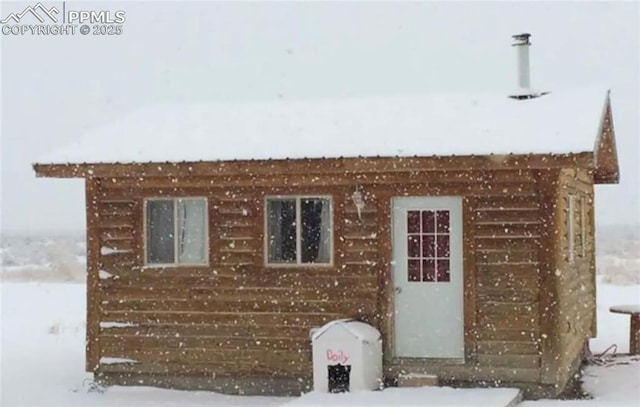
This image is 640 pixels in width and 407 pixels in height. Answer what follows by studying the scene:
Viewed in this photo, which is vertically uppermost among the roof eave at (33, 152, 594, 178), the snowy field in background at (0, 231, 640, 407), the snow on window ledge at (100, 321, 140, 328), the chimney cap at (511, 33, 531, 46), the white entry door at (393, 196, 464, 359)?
the chimney cap at (511, 33, 531, 46)

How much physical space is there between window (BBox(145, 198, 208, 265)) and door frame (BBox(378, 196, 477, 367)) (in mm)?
2335

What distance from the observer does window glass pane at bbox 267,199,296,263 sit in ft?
43.3

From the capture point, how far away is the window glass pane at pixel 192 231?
13414 millimetres

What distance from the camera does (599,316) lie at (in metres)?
23.6

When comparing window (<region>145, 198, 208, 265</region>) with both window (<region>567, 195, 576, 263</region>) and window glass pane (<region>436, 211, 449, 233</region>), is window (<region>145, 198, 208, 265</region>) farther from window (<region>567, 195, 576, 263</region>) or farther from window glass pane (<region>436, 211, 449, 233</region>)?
window (<region>567, 195, 576, 263</region>)

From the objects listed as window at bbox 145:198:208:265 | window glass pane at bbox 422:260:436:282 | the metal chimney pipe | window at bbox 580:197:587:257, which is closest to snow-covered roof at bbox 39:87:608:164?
the metal chimney pipe

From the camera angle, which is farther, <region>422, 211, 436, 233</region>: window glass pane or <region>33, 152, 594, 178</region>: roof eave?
<region>422, 211, 436, 233</region>: window glass pane

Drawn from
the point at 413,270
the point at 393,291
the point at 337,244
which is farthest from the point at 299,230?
the point at 413,270

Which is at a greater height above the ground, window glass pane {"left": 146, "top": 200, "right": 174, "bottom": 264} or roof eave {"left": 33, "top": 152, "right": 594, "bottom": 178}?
roof eave {"left": 33, "top": 152, "right": 594, "bottom": 178}

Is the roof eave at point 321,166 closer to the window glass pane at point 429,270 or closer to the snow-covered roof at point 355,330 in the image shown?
the window glass pane at point 429,270

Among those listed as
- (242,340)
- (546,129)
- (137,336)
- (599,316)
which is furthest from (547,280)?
(599,316)

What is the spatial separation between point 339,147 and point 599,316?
42.0 ft

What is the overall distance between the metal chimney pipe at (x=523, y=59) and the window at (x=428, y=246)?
3008mm

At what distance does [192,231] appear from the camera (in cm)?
1347
